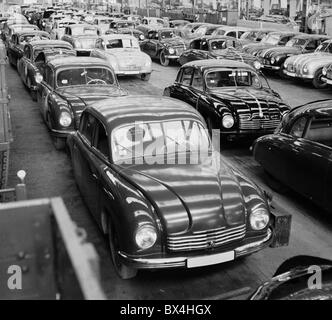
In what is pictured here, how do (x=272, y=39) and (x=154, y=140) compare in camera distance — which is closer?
(x=154, y=140)

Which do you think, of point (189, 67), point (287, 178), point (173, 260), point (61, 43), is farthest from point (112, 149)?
point (61, 43)

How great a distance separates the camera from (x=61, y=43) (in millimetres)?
15555

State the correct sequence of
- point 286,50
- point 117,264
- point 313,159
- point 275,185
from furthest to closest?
point 286,50 < point 275,185 < point 313,159 < point 117,264

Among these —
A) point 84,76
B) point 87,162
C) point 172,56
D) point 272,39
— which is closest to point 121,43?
point 172,56

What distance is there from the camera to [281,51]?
57.1 feet

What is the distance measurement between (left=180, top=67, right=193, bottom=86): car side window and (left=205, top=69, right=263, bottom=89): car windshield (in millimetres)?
582

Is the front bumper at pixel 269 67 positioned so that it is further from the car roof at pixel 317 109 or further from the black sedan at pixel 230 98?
the car roof at pixel 317 109

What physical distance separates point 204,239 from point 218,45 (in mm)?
13405

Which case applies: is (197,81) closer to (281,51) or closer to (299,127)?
(299,127)

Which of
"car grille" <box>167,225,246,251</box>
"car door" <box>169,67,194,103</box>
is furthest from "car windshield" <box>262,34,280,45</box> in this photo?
"car grille" <box>167,225,246,251</box>

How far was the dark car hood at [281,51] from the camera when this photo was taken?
56.8 feet

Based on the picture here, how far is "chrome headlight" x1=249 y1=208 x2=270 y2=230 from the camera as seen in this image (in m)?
5.00

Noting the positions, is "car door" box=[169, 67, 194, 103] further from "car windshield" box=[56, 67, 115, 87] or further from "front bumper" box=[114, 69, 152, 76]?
"front bumper" box=[114, 69, 152, 76]
